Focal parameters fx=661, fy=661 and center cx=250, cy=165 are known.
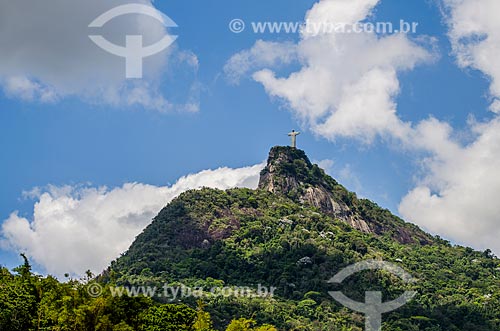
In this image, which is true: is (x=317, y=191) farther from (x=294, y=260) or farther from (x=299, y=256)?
(x=294, y=260)

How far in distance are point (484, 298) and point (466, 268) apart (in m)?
24.6

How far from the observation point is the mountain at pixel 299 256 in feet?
305

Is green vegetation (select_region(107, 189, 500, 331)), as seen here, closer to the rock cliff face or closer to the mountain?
the mountain

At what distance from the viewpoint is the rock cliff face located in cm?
13950

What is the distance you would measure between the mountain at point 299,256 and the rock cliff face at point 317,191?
251 millimetres

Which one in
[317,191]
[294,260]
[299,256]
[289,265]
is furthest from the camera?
[317,191]

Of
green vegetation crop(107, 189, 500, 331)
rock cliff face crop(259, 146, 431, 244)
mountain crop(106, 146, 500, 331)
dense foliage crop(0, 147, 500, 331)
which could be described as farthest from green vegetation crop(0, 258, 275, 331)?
rock cliff face crop(259, 146, 431, 244)

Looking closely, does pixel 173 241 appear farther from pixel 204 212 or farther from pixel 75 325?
pixel 75 325

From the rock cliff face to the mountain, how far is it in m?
0.25

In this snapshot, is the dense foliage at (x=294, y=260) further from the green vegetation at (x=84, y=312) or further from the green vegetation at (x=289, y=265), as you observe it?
the green vegetation at (x=84, y=312)

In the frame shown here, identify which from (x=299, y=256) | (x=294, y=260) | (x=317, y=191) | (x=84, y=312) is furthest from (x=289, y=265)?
(x=84, y=312)

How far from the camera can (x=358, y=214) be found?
479 feet

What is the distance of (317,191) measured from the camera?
464 ft

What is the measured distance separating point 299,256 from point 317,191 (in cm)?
3367
